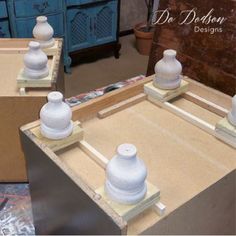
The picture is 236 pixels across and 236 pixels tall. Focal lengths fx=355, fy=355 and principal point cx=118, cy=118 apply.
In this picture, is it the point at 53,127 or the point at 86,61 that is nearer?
the point at 53,127

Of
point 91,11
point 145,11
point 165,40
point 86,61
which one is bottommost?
point 86,61

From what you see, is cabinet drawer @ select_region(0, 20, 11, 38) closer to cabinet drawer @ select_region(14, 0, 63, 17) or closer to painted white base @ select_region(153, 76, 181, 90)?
cabinet drawer @ select_region(14, 0, 63, 17)

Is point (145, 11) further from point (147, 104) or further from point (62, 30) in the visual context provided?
point (147, 104)

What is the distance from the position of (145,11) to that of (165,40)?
94.2 inches

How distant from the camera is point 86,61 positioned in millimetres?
3023

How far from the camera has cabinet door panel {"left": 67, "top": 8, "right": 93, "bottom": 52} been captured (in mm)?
2605

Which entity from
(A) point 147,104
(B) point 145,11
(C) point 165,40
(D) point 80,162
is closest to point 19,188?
(D) point 80,162

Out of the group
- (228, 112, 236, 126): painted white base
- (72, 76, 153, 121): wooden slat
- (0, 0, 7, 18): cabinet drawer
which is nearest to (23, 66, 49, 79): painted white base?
(72, 76, 153, 121): wooden slat

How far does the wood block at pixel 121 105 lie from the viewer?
3.36 feet

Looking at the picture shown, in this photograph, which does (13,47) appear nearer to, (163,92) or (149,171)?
(163,92)

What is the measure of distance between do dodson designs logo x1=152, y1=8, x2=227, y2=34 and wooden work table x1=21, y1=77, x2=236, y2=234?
0.21 meters

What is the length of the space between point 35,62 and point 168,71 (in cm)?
39

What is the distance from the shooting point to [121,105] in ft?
3.47

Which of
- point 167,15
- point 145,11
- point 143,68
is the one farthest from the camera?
point 145,11
